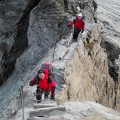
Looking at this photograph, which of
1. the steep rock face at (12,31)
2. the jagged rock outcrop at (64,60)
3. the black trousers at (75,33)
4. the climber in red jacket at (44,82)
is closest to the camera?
the climber in red jacket at (44,82)

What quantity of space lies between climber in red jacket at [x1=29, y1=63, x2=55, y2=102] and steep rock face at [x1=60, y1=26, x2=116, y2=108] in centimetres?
120

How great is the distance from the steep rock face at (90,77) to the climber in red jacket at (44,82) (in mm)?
1198

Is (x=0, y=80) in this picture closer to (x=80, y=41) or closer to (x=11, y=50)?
(x=11, y=50)

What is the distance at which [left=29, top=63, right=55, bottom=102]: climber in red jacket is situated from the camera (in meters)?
14.0

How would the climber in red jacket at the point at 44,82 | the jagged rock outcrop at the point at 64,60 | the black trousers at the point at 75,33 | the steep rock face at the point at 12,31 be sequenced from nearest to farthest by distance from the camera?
the climber in red jacket at the point at 44,82, the jagged rock outcrop at the point at 64,60, the black trousers at the point at 75,33, the steep rock face at the point at 12,31

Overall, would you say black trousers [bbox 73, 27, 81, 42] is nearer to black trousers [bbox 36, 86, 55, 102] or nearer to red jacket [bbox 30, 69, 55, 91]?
black trousers [bbox 36, 86, 55, 102]

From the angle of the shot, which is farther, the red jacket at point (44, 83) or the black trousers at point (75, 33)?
the black trousers at point (75, 33)

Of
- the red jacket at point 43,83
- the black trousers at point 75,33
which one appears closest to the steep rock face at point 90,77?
the black trousers at point 75,33

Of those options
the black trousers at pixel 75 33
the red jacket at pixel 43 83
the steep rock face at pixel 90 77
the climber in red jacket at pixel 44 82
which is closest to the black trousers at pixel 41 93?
the climber in red jacket at pixel 44 82

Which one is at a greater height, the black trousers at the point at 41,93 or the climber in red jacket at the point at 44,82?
the climber in red jacket at the point at 44,82

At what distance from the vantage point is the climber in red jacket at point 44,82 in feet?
46.0

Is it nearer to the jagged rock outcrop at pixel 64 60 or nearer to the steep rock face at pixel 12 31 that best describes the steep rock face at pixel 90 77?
the jagged rock outcrop at pixel 64 60

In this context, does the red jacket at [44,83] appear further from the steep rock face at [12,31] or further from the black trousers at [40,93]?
the steep rock face at [12,31]

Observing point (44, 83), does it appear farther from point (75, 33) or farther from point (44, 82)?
point (75, 33)
